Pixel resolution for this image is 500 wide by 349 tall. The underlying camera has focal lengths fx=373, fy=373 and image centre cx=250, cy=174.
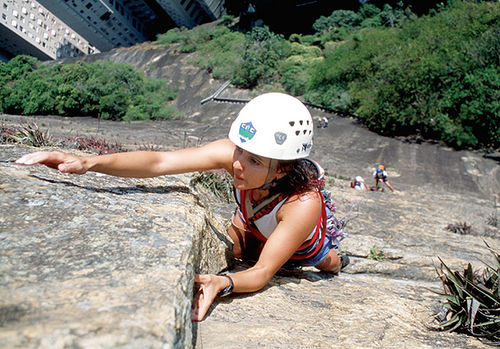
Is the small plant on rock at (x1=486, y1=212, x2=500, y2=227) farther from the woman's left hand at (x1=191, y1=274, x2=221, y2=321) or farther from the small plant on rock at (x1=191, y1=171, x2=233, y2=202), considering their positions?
the woman's left hand at (x1=191, y1=274, x2=221, y2=321)

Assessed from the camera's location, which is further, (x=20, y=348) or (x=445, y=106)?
(x=445, y=106)

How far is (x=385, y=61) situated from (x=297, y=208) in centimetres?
2626

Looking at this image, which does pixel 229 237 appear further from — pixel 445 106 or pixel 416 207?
pixel 445 106

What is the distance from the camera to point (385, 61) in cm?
2542

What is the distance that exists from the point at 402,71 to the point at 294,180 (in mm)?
24434

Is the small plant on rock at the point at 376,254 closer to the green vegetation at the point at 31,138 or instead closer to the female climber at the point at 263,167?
the female climber at the point at 263,167

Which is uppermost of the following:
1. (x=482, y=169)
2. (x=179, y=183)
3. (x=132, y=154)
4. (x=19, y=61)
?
(x=19, y=61)

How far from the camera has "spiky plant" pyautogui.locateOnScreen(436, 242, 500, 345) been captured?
1910 millimetres

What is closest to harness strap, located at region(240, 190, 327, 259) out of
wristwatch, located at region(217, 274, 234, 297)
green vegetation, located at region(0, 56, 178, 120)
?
wristwatch, located at region(217, 274, 234, 297)

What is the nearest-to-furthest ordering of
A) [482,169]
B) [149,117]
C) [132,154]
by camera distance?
[132,154] < [482,169] < [149,117]

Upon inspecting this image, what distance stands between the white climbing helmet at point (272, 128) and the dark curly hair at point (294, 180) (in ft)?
0.32

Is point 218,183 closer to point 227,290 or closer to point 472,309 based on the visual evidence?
point 227,290

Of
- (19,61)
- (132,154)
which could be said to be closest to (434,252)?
(132,154)

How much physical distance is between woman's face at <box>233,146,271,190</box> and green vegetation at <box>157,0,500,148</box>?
72.6 ft
